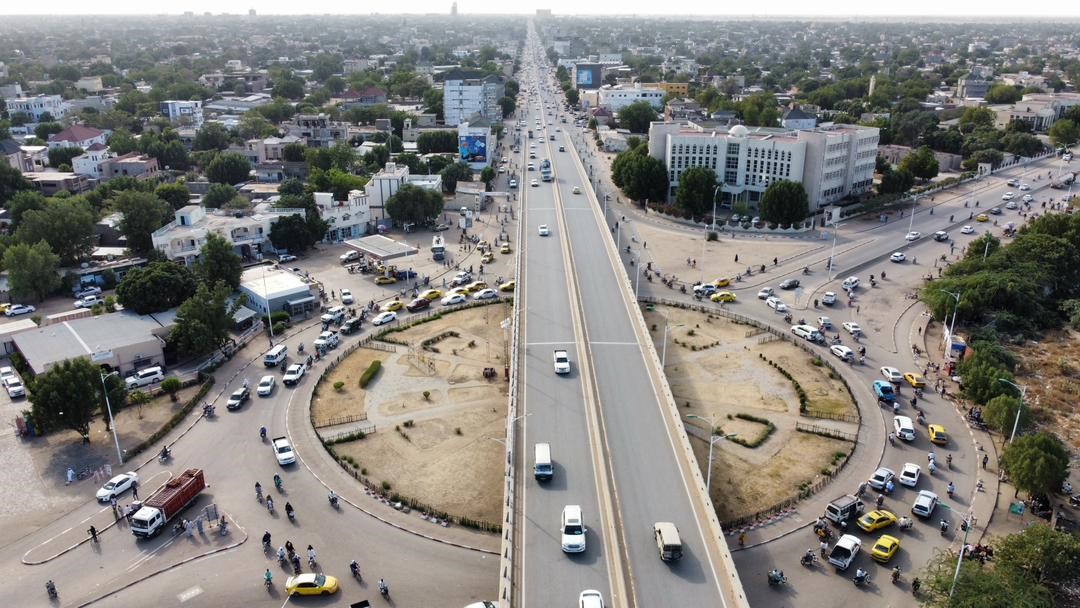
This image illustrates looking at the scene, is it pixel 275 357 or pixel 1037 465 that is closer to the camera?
pixel 1037 465

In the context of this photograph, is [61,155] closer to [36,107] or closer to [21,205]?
[21,205]

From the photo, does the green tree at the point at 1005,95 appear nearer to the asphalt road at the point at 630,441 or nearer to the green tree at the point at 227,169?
the asphalt road at the point at 630,441

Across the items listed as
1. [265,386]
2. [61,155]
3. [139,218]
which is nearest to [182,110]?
[61,155]

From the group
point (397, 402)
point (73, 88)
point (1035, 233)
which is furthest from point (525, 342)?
point (73, 88)

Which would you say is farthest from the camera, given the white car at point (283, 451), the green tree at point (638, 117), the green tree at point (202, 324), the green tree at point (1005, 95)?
the green tree at point (1005, 95)

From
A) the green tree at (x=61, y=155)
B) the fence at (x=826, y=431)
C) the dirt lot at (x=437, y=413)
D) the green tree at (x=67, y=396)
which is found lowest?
the dirt lot at (x=437, y=413)

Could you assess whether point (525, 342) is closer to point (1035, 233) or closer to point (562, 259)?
point (562, 259)

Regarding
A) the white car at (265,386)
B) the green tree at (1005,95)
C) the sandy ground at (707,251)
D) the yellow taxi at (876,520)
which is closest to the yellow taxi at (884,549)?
the yellow taxi at (876,520)
